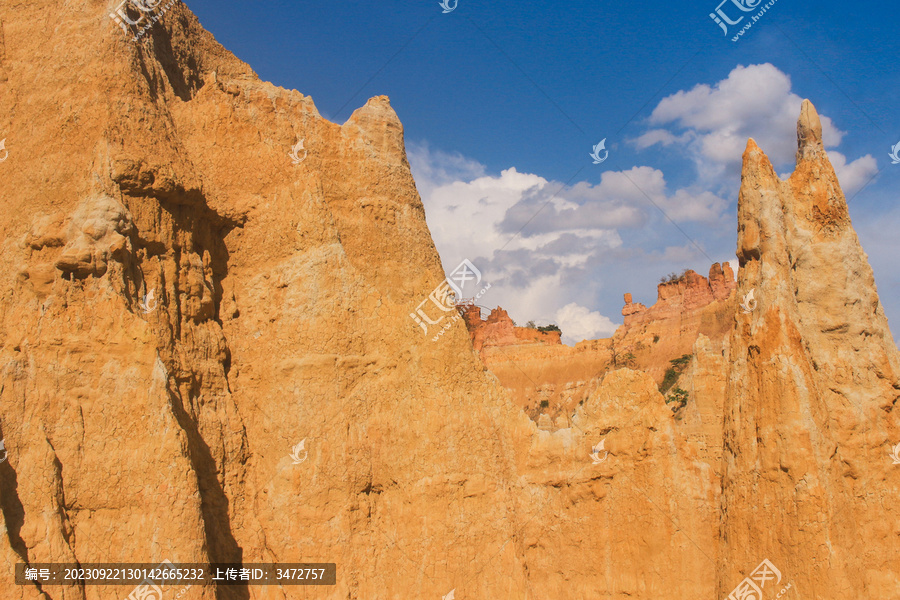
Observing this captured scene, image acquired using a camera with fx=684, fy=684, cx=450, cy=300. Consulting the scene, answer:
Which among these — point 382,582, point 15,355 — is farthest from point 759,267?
point 15,355

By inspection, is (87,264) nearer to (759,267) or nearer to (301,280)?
(301,280)

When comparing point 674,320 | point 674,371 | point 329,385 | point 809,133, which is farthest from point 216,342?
point 674,320

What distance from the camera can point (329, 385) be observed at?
35.6 feet

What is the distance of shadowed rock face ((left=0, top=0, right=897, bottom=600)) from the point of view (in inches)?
353

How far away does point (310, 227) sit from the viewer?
37.8ft

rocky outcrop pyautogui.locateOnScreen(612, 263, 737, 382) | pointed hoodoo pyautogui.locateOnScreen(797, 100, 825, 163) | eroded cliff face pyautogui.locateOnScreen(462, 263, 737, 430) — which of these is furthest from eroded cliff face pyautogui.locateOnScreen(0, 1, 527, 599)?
rocky outcrop pyautogui.locateOnScreen(612, 263, 737, 382)

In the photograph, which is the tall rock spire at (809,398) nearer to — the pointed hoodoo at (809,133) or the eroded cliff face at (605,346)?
the pointed hoodoo at (809,133)

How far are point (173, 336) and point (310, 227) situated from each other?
2894 mm

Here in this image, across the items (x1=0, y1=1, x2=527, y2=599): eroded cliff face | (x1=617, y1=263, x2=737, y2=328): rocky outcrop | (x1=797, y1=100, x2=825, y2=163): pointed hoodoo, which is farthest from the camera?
(x1=617, y1=263, x2=737, y2=328): rocky outcrop
